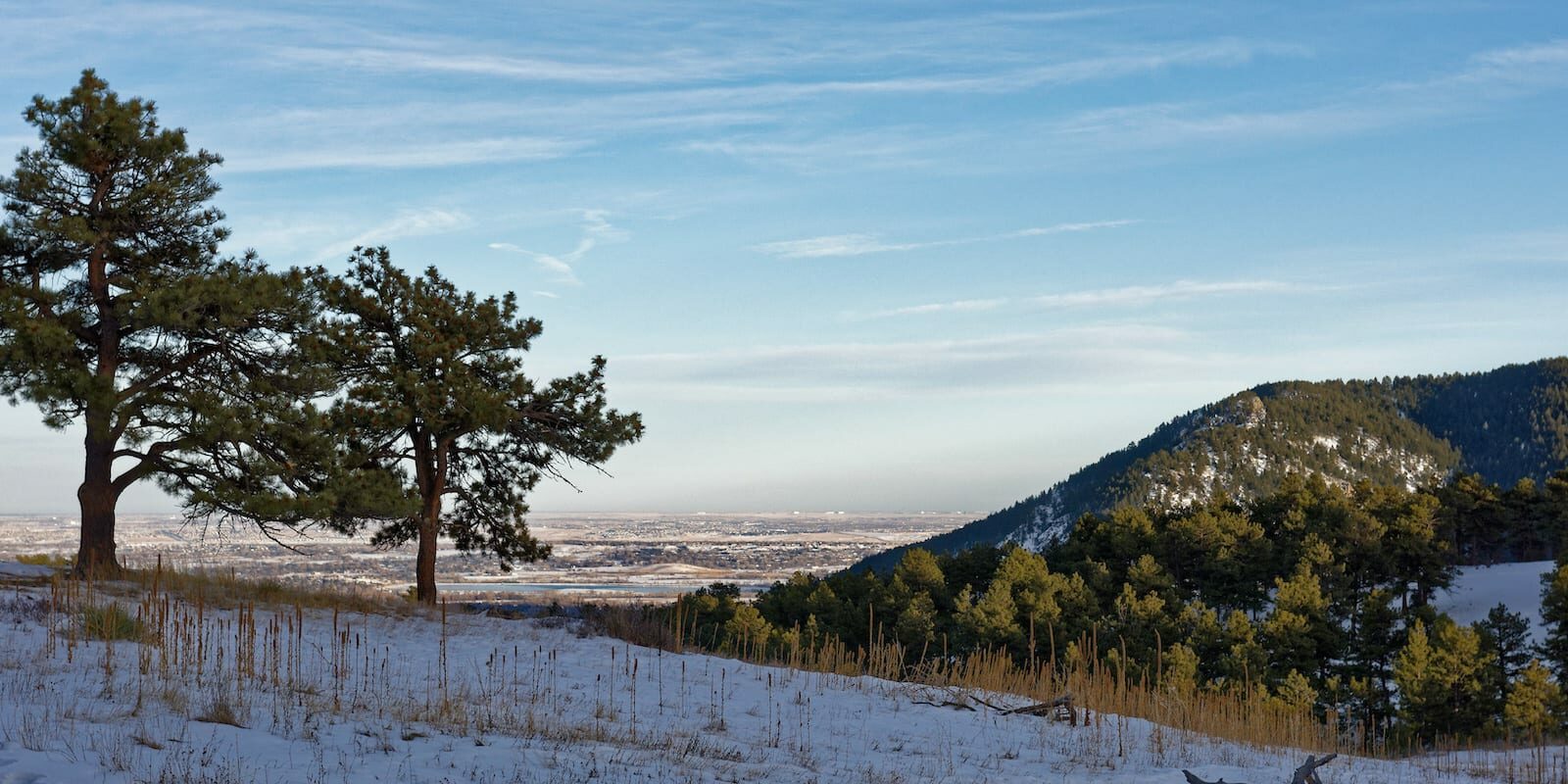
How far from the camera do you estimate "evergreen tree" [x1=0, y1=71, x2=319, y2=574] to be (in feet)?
71.4

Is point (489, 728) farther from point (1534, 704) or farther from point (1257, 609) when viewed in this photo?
point (1257, 609)

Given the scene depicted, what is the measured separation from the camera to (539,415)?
86.0ft

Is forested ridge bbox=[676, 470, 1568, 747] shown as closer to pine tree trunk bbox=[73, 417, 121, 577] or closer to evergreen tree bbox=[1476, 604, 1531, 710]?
evergreen tree bbox=[1476, 604, 1531, 710]

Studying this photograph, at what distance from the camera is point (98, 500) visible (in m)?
22.4

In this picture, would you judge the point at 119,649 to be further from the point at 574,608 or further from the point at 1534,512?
the point at 1534,512

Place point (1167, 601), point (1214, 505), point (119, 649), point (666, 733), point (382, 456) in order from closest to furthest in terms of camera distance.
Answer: point (666, 733)
point (119, 649)
point (382, 456)
point (1167, 601)
point (1214, 505)

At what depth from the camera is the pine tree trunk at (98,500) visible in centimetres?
2216

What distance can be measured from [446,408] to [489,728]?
15307 millimetres

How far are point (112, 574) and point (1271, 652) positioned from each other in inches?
2060

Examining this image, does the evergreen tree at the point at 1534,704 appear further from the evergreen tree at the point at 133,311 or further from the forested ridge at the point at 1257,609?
the evergreen tree at the point at 133,311

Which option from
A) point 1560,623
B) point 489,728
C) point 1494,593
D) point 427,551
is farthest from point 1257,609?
point 489,728

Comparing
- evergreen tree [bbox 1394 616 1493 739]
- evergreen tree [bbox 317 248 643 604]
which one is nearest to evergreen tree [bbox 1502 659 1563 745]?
evergreen tree [bbox 1394 616 1493 739]

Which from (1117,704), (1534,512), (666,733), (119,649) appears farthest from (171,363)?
(1534,512)

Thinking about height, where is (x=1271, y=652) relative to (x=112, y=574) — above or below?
below
